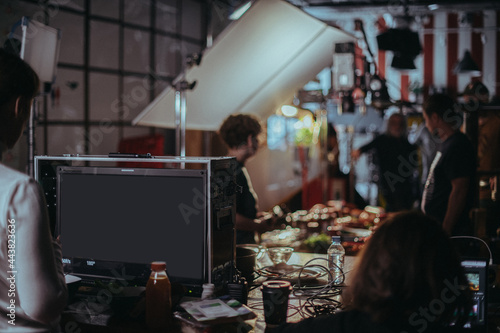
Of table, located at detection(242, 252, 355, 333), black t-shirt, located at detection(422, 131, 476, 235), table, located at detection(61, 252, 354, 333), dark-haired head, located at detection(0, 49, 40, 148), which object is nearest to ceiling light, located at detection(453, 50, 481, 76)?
black t-shirt, located at detection(422, 131, 476, 235)

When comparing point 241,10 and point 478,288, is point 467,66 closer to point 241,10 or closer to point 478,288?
point 241,10

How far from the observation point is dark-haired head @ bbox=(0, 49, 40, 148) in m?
1.08

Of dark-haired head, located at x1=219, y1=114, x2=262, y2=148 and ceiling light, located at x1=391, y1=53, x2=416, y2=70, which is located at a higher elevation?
ceiling light, located at x1=391, y1=53, x2=416, y2=70

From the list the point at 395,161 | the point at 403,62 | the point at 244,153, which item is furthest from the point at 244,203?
the point at 395,161

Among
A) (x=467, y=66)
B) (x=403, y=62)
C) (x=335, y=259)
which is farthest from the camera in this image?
(x=467, y=66)

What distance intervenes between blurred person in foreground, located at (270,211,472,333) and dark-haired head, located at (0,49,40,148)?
829 millimetres

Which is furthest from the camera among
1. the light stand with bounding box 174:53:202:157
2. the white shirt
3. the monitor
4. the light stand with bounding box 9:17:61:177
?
the light stand with bounding box 174:53:202:157

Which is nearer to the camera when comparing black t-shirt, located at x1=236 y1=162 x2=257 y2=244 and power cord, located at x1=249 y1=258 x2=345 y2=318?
power cord, located at x1=249 y1=258 x2=345 y2=318

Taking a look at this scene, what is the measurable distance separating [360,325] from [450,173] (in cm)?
221

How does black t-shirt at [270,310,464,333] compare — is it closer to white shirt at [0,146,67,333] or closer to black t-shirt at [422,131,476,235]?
white shirt at [0,146,67,333]

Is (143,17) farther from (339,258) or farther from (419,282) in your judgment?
(419,282)

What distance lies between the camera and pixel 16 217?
3.42 feet

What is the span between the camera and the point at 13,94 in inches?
43.2

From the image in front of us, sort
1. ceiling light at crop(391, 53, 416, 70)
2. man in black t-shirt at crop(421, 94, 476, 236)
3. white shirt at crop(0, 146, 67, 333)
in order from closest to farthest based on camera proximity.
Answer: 1. white shirt at crop(0, 146, 67, 333)
2. man in black t-shirt at crop(421, 94, 476, 236)
3. ceiling light at crop(391, 53, 416, 70)
